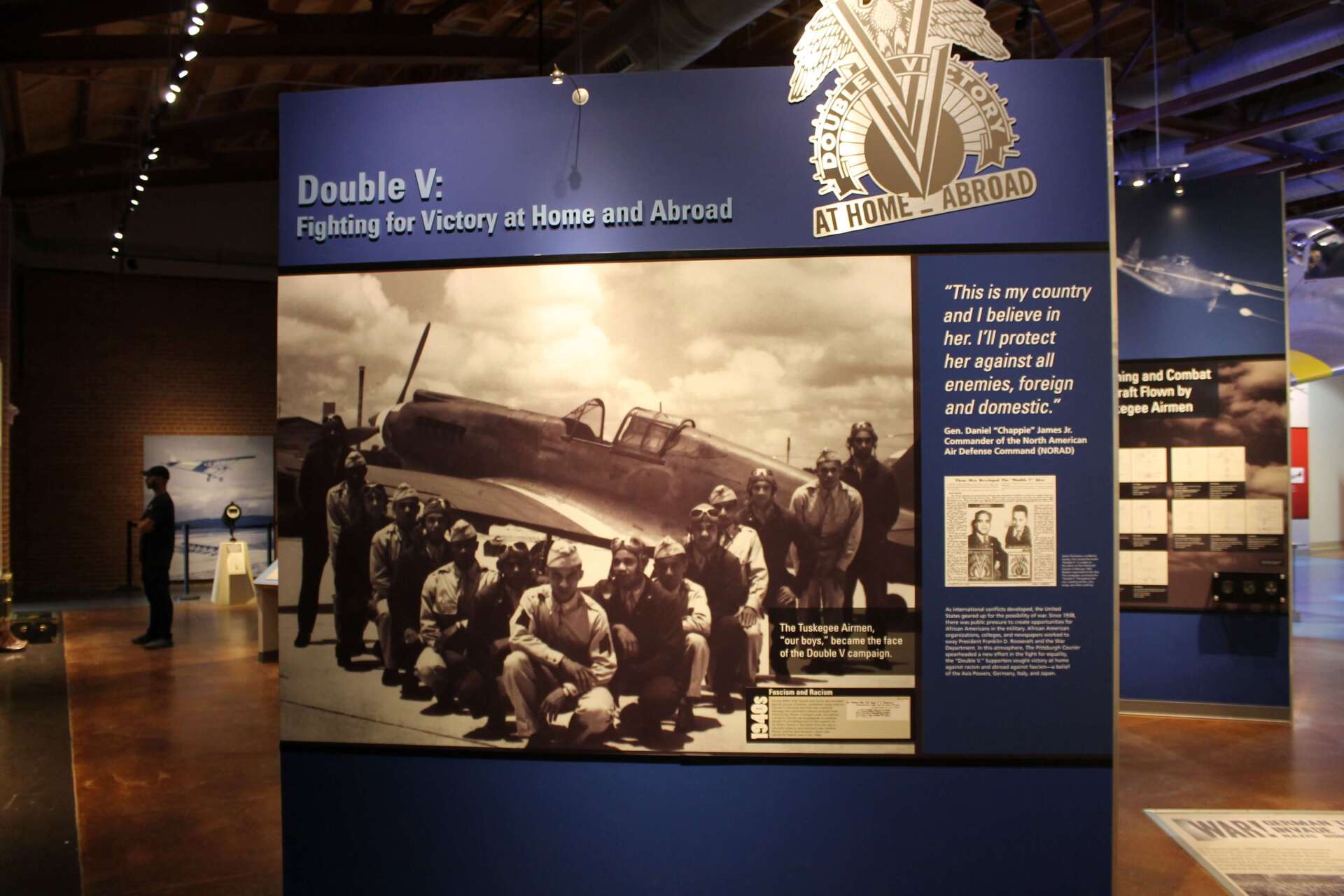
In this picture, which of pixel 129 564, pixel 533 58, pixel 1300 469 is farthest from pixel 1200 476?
pixel 1300 469

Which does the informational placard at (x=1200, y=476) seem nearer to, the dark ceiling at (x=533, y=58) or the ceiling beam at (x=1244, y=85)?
the dark ceiling at (x=533, y=58)

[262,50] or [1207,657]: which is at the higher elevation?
[262,50]

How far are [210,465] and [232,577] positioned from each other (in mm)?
2404

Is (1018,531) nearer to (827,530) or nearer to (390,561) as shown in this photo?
(827,530)

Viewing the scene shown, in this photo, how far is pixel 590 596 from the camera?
2.87 meters

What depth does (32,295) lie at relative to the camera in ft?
41.8

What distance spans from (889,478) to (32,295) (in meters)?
13.8

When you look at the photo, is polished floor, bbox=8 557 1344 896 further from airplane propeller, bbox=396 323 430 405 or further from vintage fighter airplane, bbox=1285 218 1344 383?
vintage fighter airplane, bbox=1285 218 1344 383

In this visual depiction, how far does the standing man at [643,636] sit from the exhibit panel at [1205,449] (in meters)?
4.08

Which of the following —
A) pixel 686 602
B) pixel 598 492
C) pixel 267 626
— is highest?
pixel 598 492

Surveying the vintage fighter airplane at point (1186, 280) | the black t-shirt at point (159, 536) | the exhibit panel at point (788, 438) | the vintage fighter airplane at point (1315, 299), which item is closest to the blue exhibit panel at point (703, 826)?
the exhibit panel at point (788, 438)

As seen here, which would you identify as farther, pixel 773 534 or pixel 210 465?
pixel 210 465

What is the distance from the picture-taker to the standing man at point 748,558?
2818mm

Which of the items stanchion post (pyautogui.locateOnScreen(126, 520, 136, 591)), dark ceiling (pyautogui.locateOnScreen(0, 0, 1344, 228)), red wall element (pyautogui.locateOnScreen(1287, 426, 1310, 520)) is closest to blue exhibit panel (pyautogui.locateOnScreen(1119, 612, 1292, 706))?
dark ceiling (pyautogui.locateOnScreen(0, 0, 1344, 228))
